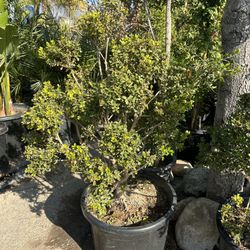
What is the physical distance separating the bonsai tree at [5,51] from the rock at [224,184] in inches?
127

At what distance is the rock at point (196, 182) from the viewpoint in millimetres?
3159

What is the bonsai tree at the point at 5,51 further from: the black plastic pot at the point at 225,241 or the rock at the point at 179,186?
the black plastic pot at the point at 225,241

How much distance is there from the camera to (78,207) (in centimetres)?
328

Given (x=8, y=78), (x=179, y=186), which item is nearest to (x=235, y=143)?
(x=179, y=186)

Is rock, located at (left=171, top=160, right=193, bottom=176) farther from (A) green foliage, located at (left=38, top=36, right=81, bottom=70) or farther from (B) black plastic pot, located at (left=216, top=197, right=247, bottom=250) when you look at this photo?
(A) green foliage, located at (left=38, top=36, right=81, bottom=70)

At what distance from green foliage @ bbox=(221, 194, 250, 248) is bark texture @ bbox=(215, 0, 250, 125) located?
0.77 meters

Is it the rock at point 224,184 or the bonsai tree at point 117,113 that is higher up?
the bonsai tree at point 117,113

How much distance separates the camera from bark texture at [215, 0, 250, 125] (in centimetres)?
222

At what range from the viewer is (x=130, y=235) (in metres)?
2.16

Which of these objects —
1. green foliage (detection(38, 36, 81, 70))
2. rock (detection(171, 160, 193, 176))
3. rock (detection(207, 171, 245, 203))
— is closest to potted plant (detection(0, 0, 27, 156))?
green foliage (detection(38, 36, 81, 70))

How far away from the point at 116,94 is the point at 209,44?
5.26ft

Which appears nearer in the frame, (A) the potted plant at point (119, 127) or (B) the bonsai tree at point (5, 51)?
(A) the potted plant at point (119, 127)

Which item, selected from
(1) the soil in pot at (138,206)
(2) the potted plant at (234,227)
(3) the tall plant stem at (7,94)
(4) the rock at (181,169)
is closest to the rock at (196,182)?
(4) the rock at (181,169)

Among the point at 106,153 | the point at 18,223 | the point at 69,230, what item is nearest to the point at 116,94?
the point at 106,153
